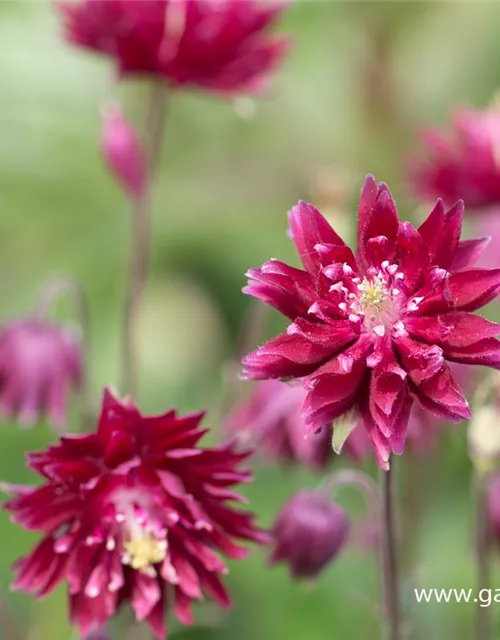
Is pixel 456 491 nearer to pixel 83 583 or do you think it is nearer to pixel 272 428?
pixel 272 428

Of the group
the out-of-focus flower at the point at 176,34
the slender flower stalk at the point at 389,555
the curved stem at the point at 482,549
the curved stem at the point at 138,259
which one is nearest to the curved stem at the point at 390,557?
the slender flower stalk at the point at 389,555

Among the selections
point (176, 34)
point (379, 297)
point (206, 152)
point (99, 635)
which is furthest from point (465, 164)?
point (206, 152)

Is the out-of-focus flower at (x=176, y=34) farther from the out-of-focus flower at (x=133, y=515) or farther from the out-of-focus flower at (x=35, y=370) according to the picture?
the out-of-focus flower at (x=133, y=515)

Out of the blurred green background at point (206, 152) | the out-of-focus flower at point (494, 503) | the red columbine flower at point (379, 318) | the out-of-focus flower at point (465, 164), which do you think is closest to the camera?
the red columbine flower at point (379, 318)

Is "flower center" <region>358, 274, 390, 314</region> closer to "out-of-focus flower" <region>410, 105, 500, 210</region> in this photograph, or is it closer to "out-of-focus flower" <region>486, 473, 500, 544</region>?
"out-of-focus flower" <region>486, 473, 500, 544</region>

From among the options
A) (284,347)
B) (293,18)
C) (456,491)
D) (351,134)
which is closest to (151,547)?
(284,347)

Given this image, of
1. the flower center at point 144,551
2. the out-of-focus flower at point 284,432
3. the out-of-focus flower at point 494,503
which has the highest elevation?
the out-of-focus flower at point 284,432

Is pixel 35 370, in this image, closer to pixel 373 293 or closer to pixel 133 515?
pixel 133 515
